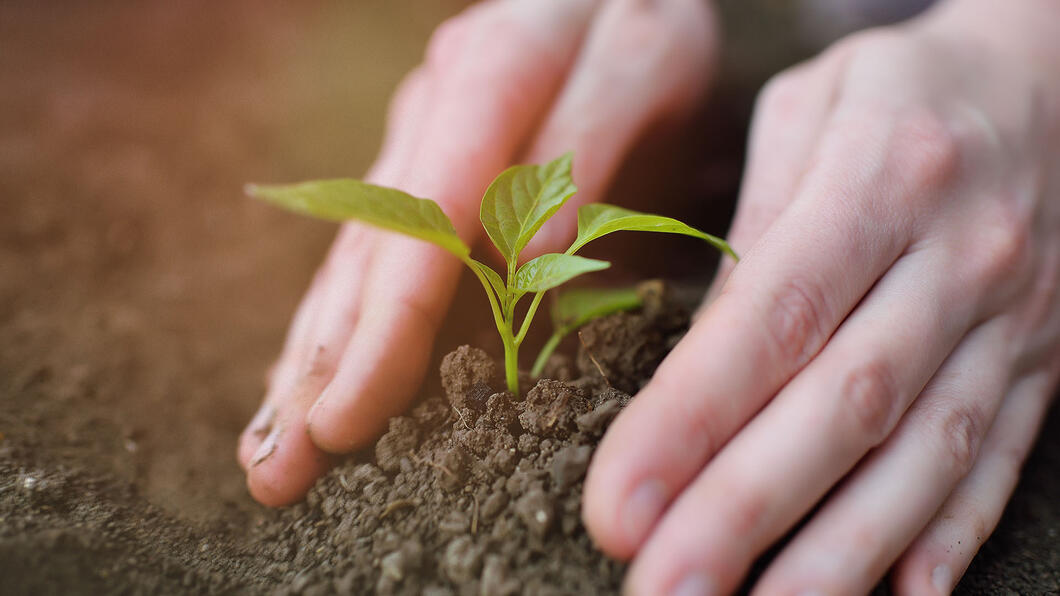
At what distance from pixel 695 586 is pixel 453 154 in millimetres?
1014

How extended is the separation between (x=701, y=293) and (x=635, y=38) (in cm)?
75

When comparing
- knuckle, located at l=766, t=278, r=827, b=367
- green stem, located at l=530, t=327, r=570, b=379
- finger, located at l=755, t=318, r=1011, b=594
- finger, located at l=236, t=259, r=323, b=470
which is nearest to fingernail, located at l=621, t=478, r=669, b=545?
finger, located at l=755, t=318, r=1011, b=594

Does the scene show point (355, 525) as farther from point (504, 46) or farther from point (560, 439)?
point (504, 46)

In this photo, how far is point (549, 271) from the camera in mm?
921

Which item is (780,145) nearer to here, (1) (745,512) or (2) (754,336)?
(2) (754,336)

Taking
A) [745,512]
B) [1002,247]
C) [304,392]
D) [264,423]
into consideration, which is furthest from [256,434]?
[1002,247]

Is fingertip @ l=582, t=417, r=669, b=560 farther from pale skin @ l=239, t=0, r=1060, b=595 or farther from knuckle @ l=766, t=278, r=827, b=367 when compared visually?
knuckle @ l=766, t=278, r=827, b=367

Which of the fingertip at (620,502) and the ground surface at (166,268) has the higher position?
the ground surface at (166,268)

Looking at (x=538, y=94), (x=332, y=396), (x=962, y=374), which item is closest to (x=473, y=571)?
(x=332, y=396)

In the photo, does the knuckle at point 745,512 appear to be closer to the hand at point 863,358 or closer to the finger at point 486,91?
the hand at point 863,358

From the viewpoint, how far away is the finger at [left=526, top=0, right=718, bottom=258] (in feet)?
5.17

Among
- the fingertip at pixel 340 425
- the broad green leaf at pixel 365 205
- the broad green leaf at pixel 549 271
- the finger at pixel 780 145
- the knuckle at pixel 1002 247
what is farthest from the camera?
the finger at pixel 780 145

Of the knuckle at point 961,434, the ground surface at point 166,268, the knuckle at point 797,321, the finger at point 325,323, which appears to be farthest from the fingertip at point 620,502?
the finger at point 325,323

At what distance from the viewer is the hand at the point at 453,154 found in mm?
1168
